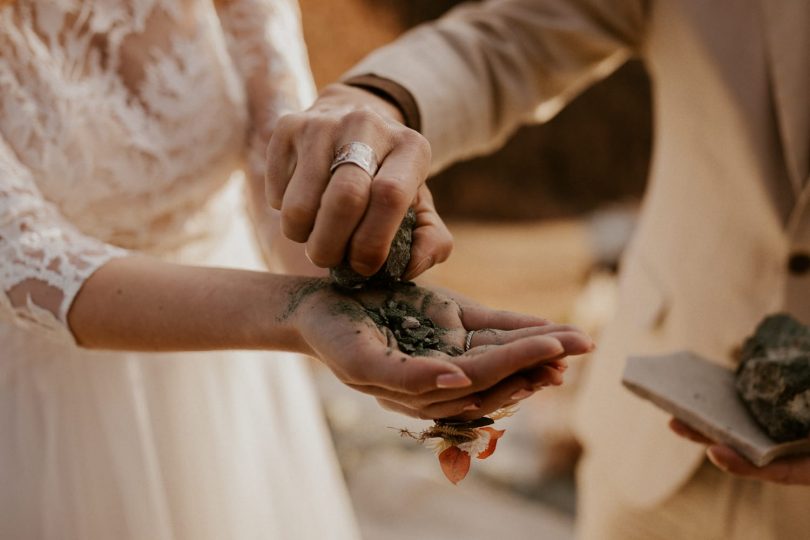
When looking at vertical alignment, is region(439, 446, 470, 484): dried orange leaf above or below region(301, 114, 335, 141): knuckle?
below

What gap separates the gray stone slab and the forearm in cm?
68

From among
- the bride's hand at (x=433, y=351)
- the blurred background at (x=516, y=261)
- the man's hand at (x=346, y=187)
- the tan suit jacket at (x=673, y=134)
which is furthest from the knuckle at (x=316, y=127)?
the blurred background at (x=516, y=261)

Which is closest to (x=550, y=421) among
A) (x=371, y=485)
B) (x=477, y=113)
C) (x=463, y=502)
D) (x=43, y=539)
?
(x=463, y=502)

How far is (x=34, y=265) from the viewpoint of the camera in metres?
1.03

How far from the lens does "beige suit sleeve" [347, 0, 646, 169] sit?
146 cm

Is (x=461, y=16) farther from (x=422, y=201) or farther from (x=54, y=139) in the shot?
(x=54, y=139)

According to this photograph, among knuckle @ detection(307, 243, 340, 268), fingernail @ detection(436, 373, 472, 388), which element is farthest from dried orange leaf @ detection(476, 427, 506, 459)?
knuckle @ detection(307, 243, 340, 268)

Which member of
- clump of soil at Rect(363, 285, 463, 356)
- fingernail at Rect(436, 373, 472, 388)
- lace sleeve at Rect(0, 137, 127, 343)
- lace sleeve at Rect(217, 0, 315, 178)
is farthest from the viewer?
lace sleeve at Rect(217, 0, 315, 178)

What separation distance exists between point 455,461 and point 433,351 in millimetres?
166

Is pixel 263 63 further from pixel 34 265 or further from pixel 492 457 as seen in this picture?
pixel 492 457

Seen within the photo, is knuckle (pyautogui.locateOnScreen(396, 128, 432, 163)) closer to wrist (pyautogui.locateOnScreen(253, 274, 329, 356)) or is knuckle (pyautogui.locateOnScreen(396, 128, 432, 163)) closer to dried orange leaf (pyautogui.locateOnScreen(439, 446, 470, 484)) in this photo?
wrist (pyautogui.locateOnScreen(253, 274, 329, 356))

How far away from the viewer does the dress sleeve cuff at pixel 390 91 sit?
1328mm

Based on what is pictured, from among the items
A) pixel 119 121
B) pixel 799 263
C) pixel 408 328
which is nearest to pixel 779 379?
pixel 799 263

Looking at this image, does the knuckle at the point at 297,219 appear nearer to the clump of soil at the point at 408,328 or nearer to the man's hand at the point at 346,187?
the man's hand at the point at 346,187
